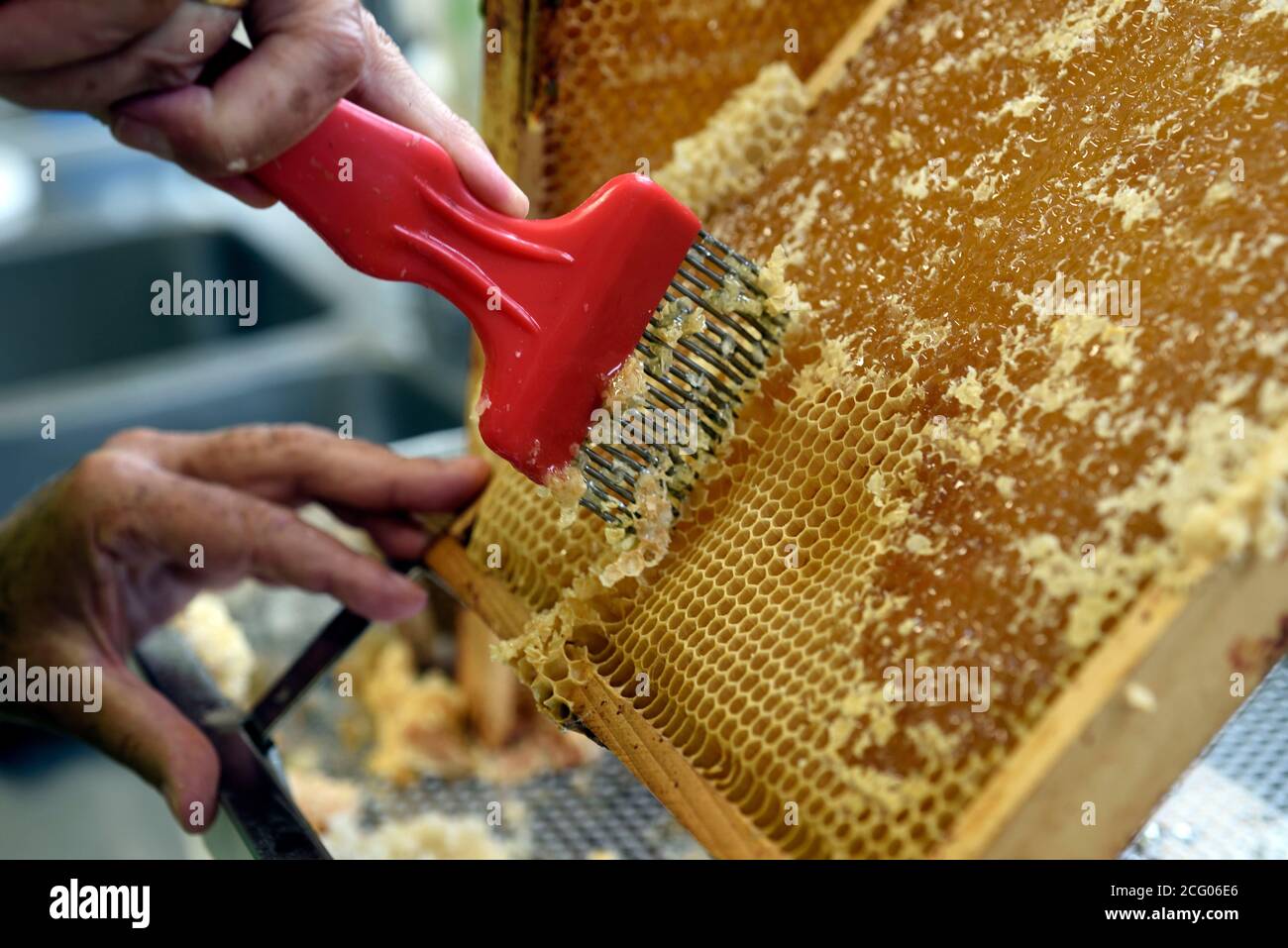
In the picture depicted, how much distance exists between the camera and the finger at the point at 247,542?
4.52ft

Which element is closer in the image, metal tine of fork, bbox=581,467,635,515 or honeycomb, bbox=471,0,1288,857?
honeycomb, bbox=471,0,1288,857

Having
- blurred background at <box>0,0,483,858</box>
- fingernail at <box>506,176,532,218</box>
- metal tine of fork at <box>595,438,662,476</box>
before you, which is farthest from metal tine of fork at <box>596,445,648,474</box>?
blurred background at <box>0,0,483,858</box>

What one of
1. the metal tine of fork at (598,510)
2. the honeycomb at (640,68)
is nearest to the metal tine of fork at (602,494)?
the metal tine of fork at (598,510)

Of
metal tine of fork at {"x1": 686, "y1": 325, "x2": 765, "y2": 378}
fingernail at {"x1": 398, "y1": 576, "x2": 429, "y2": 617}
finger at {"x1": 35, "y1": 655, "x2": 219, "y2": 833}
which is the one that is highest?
metal tine of fork at {"x1": 686, "y1": 325, "x2": 765, "y2": 378}

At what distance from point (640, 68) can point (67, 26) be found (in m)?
A: 0.66

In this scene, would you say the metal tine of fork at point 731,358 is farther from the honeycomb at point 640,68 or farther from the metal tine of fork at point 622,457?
the honeycomb at point 640,68

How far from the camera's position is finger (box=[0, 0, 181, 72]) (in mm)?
831

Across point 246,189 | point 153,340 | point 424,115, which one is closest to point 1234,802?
point 424,115

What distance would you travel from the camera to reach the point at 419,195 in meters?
0.98

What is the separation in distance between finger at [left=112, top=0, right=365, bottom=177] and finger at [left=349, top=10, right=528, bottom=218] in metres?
0.07

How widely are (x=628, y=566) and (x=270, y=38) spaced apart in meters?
0.57

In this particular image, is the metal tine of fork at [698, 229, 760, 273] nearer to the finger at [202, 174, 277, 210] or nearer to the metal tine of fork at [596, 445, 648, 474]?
the metal tine of fork at [596, 445, 648, 474]

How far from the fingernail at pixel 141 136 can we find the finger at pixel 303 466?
519mm

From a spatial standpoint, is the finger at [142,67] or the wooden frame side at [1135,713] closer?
the wooden frame side at [1135,713]
